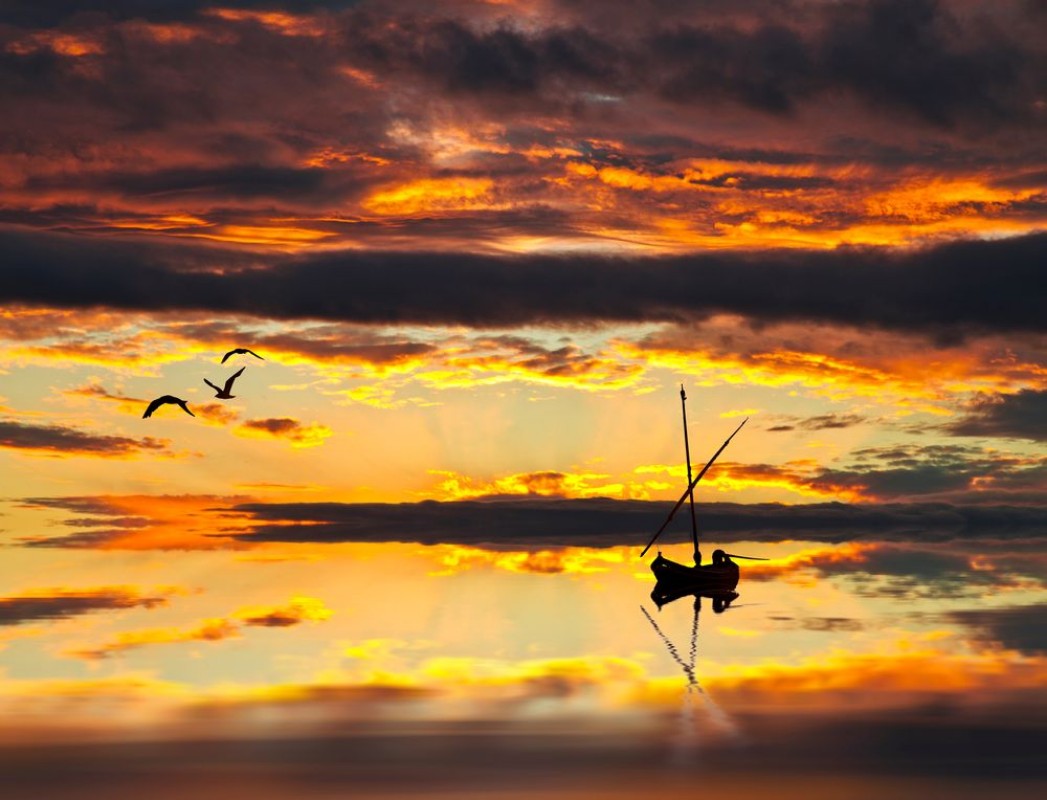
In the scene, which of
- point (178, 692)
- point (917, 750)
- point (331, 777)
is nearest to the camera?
point (331, 777)

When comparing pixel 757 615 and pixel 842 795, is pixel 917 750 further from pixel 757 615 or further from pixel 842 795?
pixel 757 615

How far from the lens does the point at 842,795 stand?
8031 cm

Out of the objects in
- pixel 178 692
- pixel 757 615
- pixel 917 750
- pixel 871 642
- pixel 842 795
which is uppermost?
pixel 757 615

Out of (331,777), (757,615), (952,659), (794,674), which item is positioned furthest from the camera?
(757,615)

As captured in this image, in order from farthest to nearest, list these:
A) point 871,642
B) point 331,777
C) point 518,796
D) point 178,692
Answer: point 871,642, point 178,692, point 331,777, point 518,796

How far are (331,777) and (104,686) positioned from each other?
113 ft

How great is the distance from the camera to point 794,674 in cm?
12212

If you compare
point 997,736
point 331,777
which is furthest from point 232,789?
point 997,736

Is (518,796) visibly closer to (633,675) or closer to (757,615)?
(633,675)

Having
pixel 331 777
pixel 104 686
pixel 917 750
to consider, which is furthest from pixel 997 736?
pixel 104 686

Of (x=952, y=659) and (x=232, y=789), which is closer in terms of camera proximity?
(x=232, y=789)

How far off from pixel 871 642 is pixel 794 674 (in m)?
27.4

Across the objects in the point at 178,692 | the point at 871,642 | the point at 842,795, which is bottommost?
the point at 842,795

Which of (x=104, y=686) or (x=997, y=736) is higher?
(x=104, y=686)
